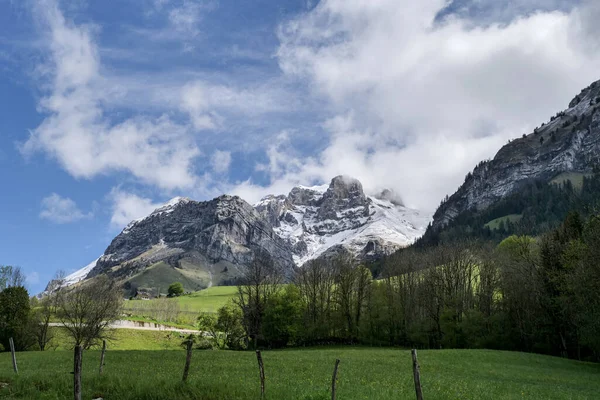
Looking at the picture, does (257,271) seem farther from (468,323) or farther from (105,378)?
(105,378)

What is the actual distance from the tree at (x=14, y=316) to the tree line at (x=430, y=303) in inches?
1214

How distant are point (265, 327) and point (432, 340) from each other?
101ft

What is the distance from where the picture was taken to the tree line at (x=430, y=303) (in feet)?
193

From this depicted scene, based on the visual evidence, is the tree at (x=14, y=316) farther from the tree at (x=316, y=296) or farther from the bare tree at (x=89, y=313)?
the tree at (x=316, y=296)

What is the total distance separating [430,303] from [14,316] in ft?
227

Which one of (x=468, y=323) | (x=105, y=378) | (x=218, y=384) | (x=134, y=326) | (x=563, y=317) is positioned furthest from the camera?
(x=134, y=326)

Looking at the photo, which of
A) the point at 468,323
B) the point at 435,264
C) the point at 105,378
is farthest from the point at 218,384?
the point at 435,264

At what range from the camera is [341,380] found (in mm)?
25641

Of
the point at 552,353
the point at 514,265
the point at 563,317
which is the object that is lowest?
the point at 552,353

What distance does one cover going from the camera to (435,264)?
84.3m

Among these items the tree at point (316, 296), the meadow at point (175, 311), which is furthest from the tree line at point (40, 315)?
the meadow at point (175, 311)

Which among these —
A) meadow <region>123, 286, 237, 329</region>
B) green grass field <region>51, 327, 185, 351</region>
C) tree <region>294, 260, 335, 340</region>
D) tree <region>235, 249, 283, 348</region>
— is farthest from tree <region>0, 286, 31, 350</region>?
meadow <region>123, 286, 237, 329</region>

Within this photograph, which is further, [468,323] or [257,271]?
[257,271]

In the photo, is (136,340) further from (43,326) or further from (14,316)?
(14,316)
